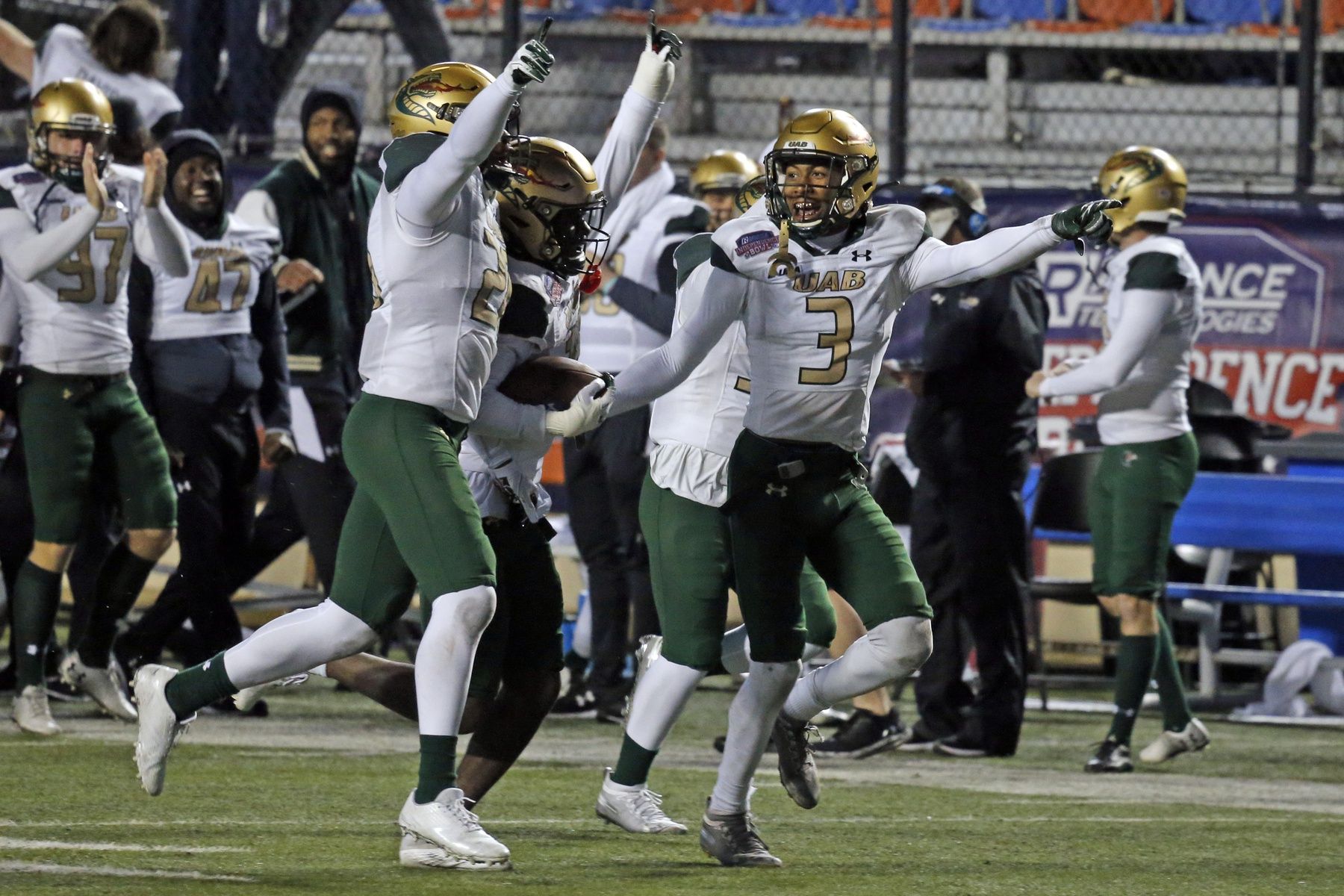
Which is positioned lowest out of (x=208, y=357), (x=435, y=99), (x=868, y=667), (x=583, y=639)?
(x=583, y=639)

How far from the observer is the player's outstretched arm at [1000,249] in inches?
180

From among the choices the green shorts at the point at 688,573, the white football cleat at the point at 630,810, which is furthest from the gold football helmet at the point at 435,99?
the white football cleat at the point at 630,810

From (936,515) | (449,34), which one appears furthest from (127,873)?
(449,34)

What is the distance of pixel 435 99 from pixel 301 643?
119cm

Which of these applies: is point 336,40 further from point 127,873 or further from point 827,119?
point 127,873

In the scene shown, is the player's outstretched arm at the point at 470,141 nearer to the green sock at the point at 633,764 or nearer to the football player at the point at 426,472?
the football player at the point at 426,472

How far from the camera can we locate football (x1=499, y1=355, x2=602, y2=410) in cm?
460

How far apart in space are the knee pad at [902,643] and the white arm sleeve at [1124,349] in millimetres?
2222

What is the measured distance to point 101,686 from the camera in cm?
714

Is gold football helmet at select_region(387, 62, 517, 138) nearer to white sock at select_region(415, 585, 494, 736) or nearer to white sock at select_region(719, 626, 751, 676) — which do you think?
white sock at select_region(415, 585, 494, 736)

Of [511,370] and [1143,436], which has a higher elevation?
[511,370]

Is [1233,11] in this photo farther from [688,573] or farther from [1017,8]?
[688,573]

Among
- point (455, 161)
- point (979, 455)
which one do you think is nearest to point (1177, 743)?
point (979, 455)

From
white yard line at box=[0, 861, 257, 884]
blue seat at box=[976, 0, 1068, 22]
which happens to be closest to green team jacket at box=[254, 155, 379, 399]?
white yard line at box=[0, 861, 257, 884]
